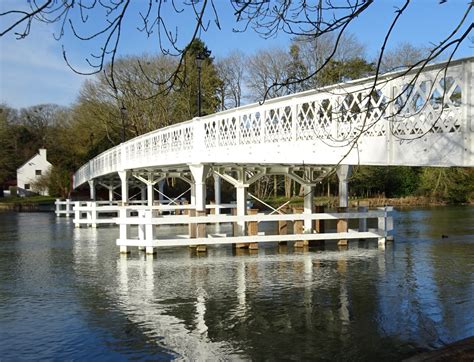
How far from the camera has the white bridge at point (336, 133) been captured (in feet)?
31.1

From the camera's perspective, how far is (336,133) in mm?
13562

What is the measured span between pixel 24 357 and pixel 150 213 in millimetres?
10528

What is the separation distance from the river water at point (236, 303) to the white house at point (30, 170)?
60.1 m

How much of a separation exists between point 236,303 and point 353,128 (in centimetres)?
429

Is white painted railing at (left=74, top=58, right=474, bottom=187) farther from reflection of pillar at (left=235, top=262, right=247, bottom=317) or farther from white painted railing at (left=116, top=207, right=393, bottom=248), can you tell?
reflection of pillar at (left=235, top=262, right=247, bottom=317)

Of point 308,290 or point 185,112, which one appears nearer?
point 308,290

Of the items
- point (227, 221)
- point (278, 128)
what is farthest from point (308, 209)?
point (278, 128)

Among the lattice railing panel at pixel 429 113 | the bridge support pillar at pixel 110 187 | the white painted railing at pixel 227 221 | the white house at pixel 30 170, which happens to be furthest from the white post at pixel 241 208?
the white house at pixel 30 170

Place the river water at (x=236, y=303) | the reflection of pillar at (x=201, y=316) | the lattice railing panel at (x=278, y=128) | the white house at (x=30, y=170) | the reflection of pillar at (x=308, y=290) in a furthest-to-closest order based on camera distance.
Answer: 1. the white house at (x=30, y=170)
2. the lattice railing panel at (x=278, y=128)
3. the reflection of pillar at (x=308, y=290)
4. the reflection of pillar at (x=201, y=316)
5. the river water at (x=236, y=303)

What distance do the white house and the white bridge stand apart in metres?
51.1

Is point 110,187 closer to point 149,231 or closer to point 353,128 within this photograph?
point 149,231

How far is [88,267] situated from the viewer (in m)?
17.1

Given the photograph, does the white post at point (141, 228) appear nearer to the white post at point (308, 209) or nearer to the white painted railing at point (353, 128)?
the white painted railing at point (353, 128)

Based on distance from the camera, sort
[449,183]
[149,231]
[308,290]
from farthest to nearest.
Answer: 1. [449,183]
2. [149,231]
3. [308,290]
